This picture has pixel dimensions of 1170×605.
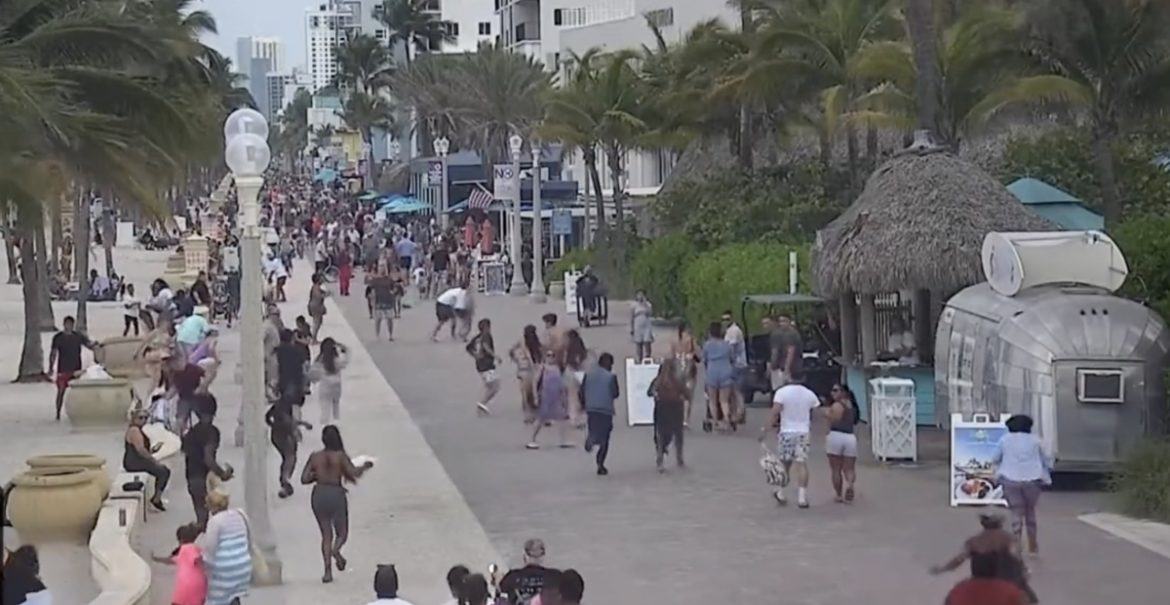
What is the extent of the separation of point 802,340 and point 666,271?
12039 millimetres

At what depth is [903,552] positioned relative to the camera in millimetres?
14547

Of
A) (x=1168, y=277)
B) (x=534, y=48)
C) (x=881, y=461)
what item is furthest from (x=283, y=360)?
(x=534, y=48)

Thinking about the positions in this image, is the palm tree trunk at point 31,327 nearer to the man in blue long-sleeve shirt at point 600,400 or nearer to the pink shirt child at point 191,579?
the man in blue long-sleeve shirt at point 600,400

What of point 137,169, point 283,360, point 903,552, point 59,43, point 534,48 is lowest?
point 903,552

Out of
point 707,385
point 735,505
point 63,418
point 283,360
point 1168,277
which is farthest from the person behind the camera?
point 63,418

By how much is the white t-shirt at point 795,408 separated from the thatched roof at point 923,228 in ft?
16.2

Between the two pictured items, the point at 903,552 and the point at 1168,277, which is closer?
the point at 903,552

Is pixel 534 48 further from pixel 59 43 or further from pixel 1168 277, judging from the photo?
pixel 1168 277

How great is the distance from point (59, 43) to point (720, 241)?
13415 millimetres

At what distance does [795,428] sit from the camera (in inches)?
650

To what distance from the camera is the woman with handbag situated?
11.1 meters

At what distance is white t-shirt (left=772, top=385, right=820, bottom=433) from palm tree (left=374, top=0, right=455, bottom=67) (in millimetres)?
94643

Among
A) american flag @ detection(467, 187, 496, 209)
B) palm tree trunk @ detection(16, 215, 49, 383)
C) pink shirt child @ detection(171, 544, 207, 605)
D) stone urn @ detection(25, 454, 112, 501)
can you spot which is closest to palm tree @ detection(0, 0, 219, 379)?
palm tree trunk @ detection(16, 215, 49, 383)

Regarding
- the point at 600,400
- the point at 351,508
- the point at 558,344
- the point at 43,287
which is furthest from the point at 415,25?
the point at 351,508
